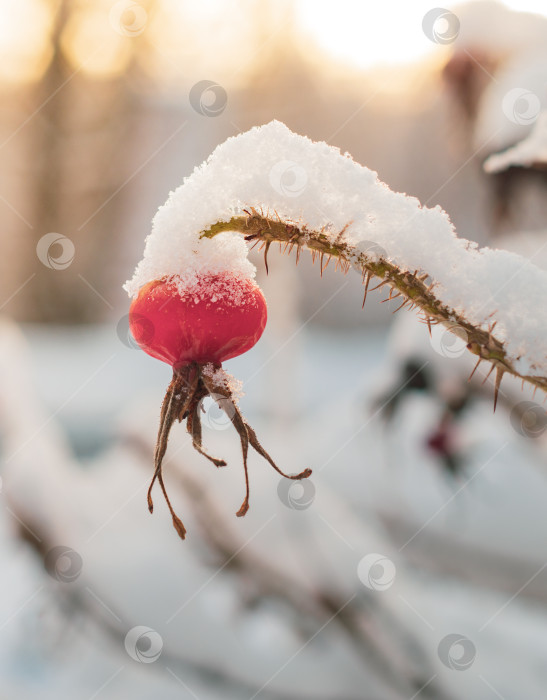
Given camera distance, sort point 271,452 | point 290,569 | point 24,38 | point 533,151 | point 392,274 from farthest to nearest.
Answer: point 24,38, point 271,452, point 290,569, point 533,151, point 392,274

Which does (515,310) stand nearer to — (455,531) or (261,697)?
(261,697)

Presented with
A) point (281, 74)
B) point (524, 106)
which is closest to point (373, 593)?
point (524, 106)

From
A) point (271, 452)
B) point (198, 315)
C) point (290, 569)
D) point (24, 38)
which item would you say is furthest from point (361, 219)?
point (24, 38)

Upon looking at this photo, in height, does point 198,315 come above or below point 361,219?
below

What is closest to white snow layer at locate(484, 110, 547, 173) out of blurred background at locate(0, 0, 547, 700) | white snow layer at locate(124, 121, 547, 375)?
blurred background at locate(0, 0, 547, 700)

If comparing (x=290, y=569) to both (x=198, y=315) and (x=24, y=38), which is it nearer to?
(x=198, y=315)

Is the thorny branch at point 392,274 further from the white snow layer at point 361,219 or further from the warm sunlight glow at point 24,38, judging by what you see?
the warm sunlight glow at point 24,38
